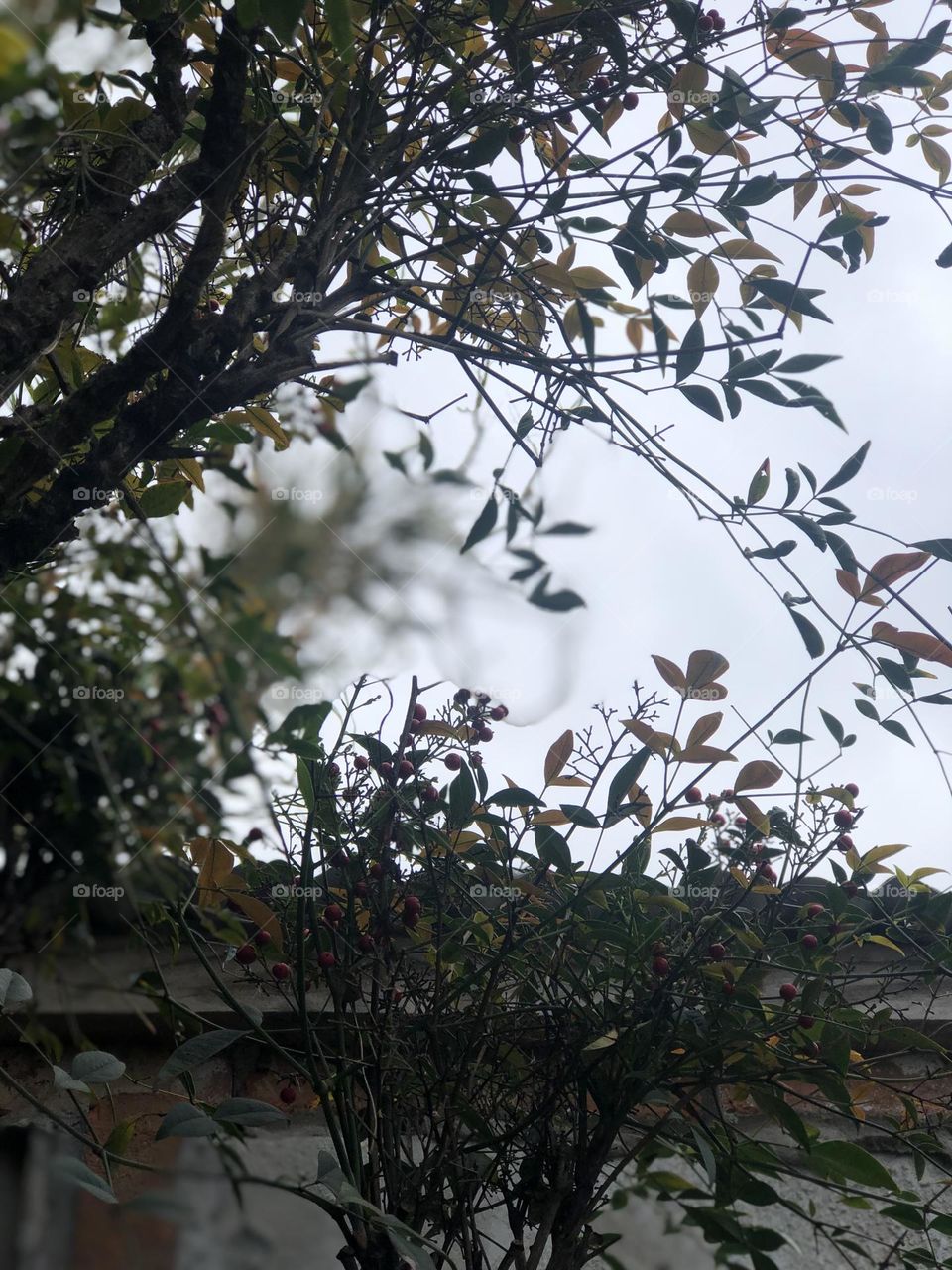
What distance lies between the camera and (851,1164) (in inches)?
28.7

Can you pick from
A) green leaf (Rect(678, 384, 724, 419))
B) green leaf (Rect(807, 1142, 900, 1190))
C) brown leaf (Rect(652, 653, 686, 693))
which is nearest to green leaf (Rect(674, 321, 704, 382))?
green leaf (Rect(678, 384, 724, 419))

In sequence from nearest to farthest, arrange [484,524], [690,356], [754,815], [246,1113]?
[484,524] → [246,1113] → [690,356] → [754,815]

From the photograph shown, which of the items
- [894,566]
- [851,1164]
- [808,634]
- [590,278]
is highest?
[590,278]

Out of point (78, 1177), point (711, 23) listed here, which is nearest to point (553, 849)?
point (78, 1177)

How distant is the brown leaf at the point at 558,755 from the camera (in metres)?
0.92

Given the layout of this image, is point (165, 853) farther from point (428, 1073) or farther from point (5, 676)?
point (428, 1073)

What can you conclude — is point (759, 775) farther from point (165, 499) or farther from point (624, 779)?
point (165, 499)

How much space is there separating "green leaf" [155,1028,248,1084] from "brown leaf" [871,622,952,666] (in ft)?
2.05

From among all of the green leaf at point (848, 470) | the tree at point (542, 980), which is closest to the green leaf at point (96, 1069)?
the tree at point (542, 980)

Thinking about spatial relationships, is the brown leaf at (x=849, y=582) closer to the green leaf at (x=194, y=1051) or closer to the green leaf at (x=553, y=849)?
the green leaf at (x=553, y=849)

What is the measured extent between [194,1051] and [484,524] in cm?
46

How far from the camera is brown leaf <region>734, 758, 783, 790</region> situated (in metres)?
0.90

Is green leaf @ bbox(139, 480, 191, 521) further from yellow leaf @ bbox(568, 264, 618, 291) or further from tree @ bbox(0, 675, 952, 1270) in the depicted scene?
yellow leaf @ bbox(568, 264, 618, 291)

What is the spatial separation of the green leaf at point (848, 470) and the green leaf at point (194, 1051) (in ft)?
2.18
